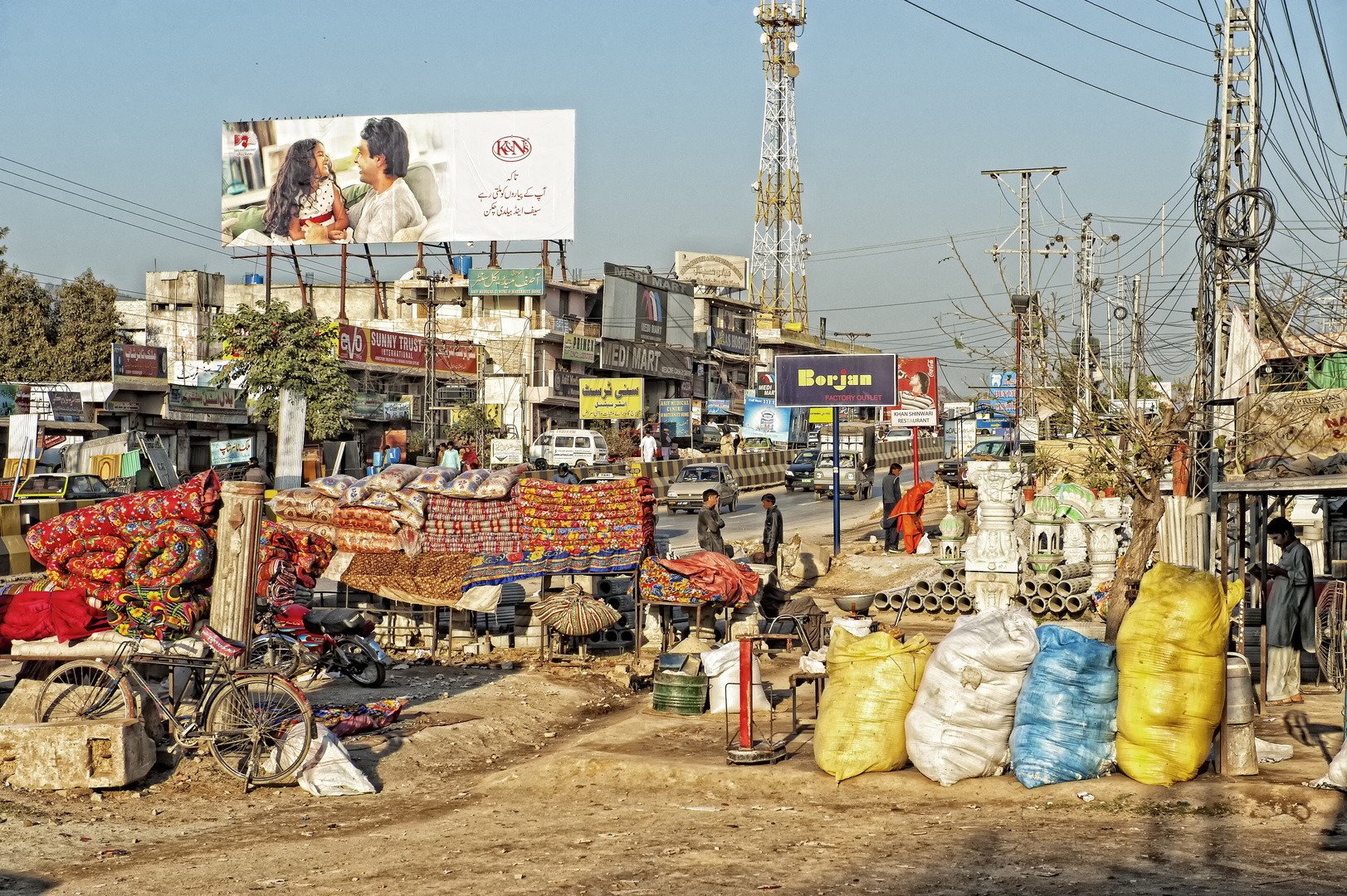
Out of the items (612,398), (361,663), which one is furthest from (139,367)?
(361,663)

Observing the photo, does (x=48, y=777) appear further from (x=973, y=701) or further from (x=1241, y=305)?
(x=1241, y=305)

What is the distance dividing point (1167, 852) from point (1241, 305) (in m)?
13.3

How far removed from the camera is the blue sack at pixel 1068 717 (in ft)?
27.9

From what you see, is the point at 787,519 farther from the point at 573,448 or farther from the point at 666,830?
the point at 666,830

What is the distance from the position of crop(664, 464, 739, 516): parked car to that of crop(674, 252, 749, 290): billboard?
51.7 m

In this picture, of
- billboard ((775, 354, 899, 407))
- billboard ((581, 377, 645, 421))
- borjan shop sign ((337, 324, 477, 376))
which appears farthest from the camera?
billboard ((581, 377, 645, 421))

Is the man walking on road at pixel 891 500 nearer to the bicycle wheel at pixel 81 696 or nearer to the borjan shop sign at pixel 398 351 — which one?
the bicycle wheel at pixel 81 696

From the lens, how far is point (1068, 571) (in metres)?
18.8

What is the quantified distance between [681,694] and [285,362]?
106 ft

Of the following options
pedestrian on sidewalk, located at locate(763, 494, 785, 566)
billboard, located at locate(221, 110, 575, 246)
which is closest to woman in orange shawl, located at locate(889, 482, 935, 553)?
pedestrian on sidewalk, located at locate(763, 494, 785, 566)

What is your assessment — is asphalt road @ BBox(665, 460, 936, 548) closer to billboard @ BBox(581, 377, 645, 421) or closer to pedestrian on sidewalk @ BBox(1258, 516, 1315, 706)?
billboard @ BBox(581, 377, 645, 421)

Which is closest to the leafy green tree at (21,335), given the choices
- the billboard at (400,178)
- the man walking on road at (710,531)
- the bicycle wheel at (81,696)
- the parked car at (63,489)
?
the billboard at (400,178)

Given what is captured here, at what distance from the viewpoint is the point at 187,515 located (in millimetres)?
9531

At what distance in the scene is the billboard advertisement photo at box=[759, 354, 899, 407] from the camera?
25.0 metres
